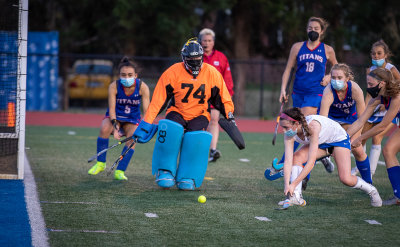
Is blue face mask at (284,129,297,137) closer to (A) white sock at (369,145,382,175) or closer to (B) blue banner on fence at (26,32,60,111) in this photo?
(A) white sock at (369,145,382,175)

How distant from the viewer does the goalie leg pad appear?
7055 millimetres

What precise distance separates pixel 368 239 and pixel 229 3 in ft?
53.0

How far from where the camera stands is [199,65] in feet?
23.6

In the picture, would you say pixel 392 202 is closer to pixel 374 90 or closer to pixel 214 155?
pixel 374 90

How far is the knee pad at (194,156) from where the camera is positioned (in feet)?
23.3

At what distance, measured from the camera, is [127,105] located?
26.7ft

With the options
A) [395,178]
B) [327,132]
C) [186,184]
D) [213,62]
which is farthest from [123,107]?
[395,178]

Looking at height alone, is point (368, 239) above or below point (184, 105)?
below

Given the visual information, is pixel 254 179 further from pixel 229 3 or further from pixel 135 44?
pixel 135 44

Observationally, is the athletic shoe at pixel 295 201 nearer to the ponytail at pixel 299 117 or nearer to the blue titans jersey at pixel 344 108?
the ponytail at pixel 299 117

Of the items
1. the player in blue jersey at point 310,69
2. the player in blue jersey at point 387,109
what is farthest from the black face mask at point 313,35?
the player in blue jersey at point 387,109

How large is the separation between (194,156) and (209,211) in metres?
1.14

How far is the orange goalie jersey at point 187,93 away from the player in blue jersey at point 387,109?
1614 millimetres

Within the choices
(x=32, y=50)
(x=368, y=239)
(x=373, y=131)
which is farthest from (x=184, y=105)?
(x=32, y=50)
